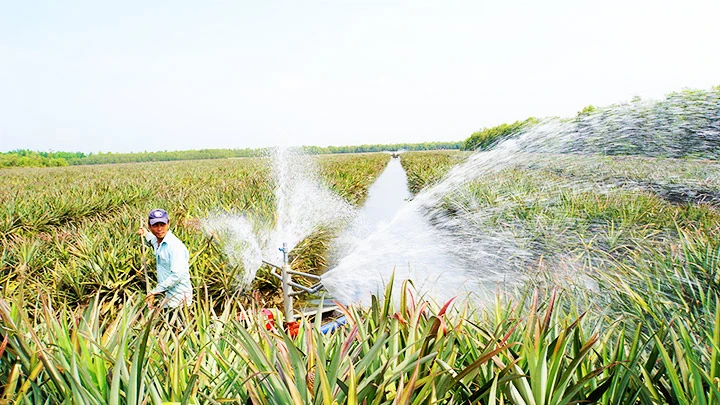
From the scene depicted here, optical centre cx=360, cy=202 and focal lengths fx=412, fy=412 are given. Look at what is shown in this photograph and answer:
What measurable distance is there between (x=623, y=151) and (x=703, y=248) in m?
16.0

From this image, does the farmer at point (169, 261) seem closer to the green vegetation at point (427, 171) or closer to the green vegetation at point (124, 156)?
the green vegetation at point (427, 171)

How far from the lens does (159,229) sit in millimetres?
3391

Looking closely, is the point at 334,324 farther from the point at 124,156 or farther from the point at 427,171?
the point at 124,156

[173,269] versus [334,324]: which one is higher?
[173,269]

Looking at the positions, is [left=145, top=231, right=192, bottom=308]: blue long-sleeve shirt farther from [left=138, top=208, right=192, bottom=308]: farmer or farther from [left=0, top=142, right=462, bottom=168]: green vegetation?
[left=0, top=142, right=462, bottom=168]: green vegetation

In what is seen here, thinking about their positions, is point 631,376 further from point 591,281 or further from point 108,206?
point 108,206

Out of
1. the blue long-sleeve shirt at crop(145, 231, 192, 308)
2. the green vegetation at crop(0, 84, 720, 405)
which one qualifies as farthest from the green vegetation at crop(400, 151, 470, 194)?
the blue long-sleeve shirt at crop(145, 231, 192, 308)

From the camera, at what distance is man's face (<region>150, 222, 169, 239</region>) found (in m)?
3.35

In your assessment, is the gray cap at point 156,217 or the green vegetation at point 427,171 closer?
the gray cap at point 156,217

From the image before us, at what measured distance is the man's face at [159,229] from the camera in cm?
335

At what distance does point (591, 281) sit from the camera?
3.42m

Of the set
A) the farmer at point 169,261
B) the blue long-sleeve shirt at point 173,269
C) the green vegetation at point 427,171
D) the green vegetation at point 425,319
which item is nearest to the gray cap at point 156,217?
the farmer at point 169,261

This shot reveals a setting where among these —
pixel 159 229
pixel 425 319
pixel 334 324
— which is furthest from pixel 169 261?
pixel 425 319

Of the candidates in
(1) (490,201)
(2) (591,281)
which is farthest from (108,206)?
(2) (591,281)
